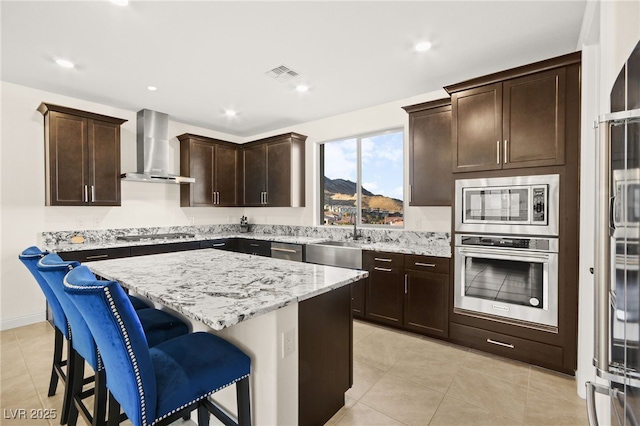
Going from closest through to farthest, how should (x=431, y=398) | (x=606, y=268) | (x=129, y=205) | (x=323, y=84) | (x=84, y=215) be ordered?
1. (x=606, y=268)
2. (x=431, y=398)
3. (x=323, y=84)
4. (x=84, y=215)
5. (x=129, y=205)

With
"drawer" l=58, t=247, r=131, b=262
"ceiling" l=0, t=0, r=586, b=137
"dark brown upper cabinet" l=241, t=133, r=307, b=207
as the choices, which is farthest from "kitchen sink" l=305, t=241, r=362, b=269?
"drawer" l=58, t=247, r=131, b=262

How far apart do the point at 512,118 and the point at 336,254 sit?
2.31 metres

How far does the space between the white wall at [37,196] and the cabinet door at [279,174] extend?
720 mm

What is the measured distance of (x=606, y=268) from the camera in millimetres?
788

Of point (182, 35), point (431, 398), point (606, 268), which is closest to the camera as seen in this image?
point (606, 268)

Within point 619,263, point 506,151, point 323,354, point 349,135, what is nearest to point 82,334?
point 323,354

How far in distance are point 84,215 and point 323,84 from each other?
3.55 meters

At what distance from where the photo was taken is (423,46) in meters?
2.69

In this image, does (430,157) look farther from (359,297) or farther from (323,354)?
(323,354)

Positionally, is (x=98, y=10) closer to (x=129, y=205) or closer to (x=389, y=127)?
(x=129, y=205)

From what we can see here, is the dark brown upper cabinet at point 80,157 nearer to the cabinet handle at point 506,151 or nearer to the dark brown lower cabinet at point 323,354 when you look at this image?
the dark brown lower cabinet at point 323,354

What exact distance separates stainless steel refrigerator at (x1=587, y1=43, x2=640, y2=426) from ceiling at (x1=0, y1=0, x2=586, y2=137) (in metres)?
1.89

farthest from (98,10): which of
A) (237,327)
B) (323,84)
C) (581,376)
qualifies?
(581,376)

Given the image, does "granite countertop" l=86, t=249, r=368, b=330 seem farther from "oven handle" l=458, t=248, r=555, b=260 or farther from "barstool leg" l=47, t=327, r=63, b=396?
"oven handle" l=458, t=248, r=555, b=260
